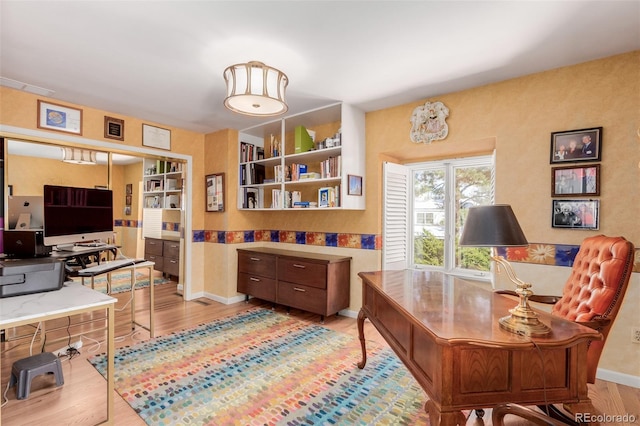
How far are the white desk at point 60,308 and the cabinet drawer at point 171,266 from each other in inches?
115

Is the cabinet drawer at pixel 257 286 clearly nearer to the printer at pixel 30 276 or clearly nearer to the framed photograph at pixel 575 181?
the printer at pixel 30 276

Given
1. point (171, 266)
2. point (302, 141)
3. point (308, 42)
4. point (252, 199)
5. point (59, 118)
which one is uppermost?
point (308, 42)

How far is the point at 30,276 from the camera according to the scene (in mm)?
1839

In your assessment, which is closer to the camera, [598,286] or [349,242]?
[598,286]

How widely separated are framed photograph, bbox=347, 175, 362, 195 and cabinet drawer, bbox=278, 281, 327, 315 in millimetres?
1190

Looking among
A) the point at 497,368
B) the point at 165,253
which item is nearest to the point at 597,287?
the point at 497,368

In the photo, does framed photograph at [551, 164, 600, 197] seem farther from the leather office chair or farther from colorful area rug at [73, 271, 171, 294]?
colorful area rug at [73, 271, 171, 294]

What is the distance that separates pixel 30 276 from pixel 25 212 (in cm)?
138

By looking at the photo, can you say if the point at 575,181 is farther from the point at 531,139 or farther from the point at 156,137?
the point at 156,137

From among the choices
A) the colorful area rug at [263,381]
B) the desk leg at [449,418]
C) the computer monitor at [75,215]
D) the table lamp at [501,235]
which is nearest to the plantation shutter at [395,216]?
the colorful area rug at [263,381]

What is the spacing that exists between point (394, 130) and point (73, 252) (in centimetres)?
341

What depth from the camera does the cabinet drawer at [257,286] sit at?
3998mm

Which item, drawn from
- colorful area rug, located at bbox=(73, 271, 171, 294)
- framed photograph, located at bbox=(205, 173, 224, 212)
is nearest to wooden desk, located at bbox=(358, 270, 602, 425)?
framed photograph, located at bbox=(205, 173, 224, 212)

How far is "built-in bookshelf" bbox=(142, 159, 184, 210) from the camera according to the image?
433cm
